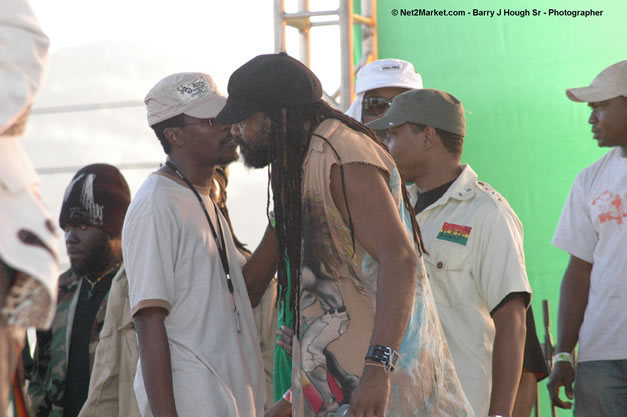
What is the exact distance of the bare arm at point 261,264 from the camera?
3.15 metres

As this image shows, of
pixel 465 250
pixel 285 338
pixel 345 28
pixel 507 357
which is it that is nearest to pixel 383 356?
pixel 285 338

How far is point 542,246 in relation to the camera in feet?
17.1

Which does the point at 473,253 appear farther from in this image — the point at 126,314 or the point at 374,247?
the point at 126,314

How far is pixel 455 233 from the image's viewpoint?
3246mm

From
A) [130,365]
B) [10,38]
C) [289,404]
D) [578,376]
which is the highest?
[10,38]

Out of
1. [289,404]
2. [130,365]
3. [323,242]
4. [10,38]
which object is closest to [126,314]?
[130,365]

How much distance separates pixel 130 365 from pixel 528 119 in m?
2.73

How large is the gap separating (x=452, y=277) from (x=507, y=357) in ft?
1.06

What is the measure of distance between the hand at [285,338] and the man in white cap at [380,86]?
5.17ft

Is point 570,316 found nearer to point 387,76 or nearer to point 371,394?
point 387,76

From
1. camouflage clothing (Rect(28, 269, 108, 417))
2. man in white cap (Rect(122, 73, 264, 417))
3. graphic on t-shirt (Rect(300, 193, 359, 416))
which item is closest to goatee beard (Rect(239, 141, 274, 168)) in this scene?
graphic on t-shirt (Rect(300, 193, 359, 416))

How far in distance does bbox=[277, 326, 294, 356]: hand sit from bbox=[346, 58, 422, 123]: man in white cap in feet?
5.17

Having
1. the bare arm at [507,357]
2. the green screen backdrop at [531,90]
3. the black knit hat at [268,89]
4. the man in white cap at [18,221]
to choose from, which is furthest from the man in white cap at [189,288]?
the green screen backdrop at [531,90]

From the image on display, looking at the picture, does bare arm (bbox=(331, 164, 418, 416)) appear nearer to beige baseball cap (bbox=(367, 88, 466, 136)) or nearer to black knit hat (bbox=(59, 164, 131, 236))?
beige baseball cap (bbox=(367, 88, 466, 136))
